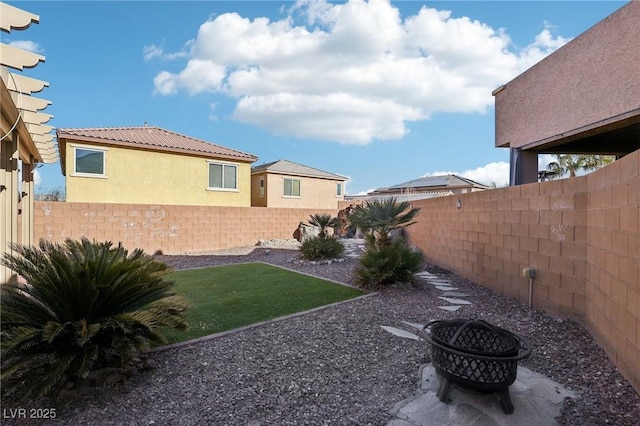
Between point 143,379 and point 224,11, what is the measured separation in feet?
30.2

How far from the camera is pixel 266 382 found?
3303 mm

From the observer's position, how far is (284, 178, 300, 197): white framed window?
23469mm

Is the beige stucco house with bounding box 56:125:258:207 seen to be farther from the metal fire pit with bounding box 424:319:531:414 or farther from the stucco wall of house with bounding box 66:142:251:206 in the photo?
the metal fire pit with bounding box 424:319:531:414

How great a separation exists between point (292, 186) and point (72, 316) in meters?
20.8

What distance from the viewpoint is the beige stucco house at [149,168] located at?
14188 mm

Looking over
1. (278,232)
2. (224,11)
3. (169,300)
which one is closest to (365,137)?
(278,232)

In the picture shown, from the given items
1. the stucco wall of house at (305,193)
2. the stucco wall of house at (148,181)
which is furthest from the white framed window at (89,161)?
the stucco wall of house at (305,193)

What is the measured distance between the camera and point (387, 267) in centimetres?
730

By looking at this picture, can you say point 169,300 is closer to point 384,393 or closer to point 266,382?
point 266,382

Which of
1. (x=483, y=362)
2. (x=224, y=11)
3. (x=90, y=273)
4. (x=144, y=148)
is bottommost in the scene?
(x=483, y=362)

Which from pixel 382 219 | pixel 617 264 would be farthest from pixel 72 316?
pixel 382 219

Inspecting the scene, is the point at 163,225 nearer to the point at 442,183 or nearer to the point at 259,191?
the point at 259,191

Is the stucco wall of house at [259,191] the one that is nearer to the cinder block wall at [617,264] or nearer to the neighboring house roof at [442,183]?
the neighboring house roof at [442,183]

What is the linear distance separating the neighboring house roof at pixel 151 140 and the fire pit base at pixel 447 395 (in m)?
16.1
